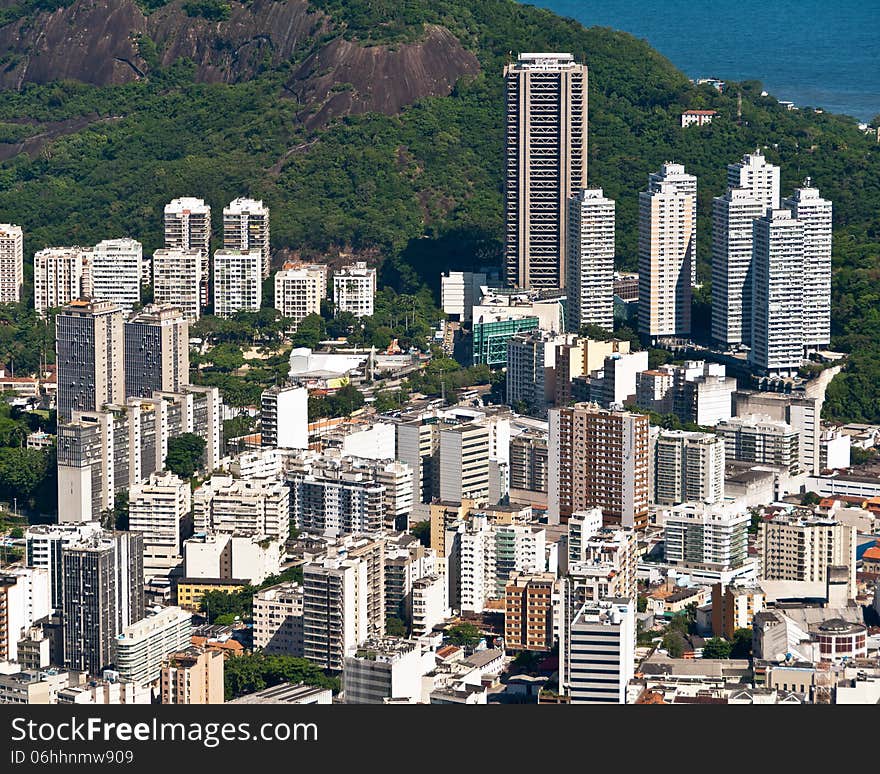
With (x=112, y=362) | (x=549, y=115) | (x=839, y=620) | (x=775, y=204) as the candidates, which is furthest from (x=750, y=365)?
(x=839, y=620)

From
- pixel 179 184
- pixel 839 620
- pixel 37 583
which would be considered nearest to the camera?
pixel 839 620

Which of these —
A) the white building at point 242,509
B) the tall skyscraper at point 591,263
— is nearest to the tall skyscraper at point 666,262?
the tall skyscraper at point 591,263

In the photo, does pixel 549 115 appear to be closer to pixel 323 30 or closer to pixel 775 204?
pixel 775 204

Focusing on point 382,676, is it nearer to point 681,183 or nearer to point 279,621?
point 279,621

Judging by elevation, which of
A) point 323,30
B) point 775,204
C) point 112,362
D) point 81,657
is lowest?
point 81,657

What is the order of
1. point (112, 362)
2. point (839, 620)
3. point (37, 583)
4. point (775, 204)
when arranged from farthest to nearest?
1. point (775, 204)
2. point (112, 362)
3. point (37, 583)
4. point (839, 620)

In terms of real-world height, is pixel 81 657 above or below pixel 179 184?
below

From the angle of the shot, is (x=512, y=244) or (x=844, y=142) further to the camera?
(x=844, y=142)

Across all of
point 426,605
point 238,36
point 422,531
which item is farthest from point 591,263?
point 238,36
